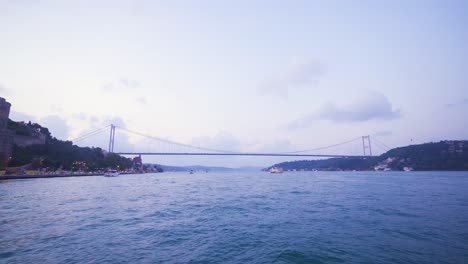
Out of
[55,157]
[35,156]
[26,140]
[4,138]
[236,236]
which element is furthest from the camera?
[55,157]

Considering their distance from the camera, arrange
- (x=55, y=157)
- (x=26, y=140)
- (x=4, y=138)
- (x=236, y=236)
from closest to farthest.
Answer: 1. (x=236, y=236)
2. (x=4, y=138)
3. (x=26, y=140)
4. (x=55, y=157)

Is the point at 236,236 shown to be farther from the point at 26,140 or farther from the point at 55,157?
the point at 55,157

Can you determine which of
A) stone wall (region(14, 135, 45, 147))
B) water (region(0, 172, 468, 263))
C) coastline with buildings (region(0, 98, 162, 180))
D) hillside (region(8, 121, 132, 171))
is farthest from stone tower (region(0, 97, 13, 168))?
water (region(0, 172, 468, 263))

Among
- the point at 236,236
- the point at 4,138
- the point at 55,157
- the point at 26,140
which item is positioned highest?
the point at 26,140

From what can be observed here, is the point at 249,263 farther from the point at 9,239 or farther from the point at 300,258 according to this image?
the point at 9,239

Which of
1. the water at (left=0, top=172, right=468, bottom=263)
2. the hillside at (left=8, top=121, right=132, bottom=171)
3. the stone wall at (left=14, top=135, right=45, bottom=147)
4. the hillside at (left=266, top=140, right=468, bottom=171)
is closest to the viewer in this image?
the water at (left=0, top=172, right=468, bottom=263)

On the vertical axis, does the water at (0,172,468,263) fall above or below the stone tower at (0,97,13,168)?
below

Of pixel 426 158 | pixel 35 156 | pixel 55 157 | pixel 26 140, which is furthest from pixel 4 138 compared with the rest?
pixel 426 158

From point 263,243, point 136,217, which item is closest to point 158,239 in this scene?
point 263,243

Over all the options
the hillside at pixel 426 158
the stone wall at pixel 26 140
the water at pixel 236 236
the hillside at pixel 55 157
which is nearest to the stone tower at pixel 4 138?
the hillside at pixel 55 157

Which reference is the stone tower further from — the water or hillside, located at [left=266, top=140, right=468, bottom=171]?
hillside, located at [left=266, top=140, right=468, bottom=171]

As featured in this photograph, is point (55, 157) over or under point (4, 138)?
under

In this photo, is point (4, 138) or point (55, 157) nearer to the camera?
point (4, 138)
